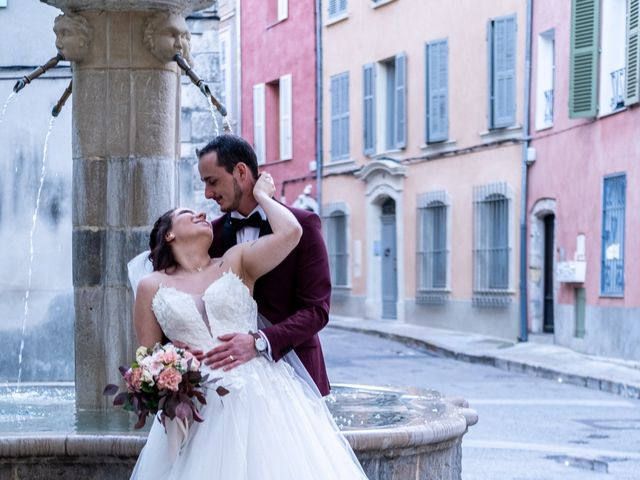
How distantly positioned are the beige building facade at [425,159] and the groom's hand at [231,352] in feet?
62.0

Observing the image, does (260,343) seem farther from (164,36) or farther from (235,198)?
(164,36)

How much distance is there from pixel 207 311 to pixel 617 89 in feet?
53.4

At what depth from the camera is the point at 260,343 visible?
505 cm

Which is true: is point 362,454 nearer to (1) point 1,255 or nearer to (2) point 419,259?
(1) point 1,255

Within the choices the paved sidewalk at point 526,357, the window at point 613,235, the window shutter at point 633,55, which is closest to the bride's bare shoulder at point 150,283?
the paved sidewalk at point 526,357

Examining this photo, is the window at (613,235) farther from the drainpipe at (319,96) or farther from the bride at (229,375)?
the bride at (229,375)

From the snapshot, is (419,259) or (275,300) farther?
(419,259)

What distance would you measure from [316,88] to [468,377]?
50.5ft

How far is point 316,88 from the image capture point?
107ft

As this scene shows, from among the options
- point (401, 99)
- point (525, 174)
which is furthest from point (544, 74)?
point (401, 99)

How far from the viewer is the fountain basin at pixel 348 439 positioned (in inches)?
237

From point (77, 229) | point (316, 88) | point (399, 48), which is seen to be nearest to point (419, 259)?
point (399, 48)

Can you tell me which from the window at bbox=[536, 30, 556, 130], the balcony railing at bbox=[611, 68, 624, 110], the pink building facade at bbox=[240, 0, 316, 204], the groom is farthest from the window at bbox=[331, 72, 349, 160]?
the groom

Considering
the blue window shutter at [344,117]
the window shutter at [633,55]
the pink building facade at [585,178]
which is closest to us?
the window shutter at [633,55]
